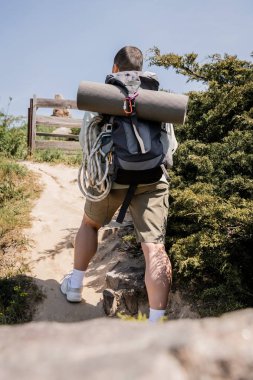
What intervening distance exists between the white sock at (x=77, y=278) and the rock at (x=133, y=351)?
279 centimetres

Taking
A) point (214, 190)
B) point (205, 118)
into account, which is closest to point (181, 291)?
point (214, 190)

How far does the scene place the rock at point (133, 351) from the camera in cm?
68

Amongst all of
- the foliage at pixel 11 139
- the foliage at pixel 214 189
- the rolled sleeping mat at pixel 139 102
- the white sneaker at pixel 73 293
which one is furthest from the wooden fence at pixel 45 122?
the rolled sleeping mat at pixel 139 102

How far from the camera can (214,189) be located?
11.0ft

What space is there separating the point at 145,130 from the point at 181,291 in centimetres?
133

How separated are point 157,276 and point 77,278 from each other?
3.35 ft

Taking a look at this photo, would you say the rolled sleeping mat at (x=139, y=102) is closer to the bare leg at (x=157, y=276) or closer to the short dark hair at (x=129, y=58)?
the short dark hair at (x=129, y=58)

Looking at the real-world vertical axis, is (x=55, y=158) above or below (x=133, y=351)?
below

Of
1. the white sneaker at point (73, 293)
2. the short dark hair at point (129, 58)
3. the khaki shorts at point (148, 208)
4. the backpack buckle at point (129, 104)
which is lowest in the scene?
the white sneaker at point (73, 293)

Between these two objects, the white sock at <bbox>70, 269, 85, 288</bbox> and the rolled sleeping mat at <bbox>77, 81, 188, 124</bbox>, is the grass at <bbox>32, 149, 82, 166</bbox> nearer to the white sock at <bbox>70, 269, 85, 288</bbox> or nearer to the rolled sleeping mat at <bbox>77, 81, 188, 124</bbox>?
the white sock at <bbox>70, 269, 85, 288</bbox>

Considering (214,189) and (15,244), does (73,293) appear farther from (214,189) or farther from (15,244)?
Answer: (214,189)

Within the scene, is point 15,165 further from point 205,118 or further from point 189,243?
point 189,243

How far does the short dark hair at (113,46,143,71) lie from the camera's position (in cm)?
302

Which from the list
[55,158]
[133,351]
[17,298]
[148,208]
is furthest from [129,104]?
[55,158]
